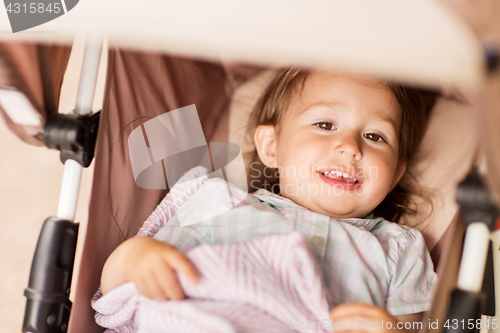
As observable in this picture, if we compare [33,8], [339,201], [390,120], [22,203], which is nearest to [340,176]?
[339,201]

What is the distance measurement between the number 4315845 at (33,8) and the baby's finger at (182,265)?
0.31 meters

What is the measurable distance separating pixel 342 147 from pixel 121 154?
375 millimetres

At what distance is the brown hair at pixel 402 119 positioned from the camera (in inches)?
33.2

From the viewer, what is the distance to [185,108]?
0.92 m

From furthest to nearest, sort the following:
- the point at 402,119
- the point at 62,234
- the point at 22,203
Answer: the point at 22,203
the point at 402,119
the point at 62,234

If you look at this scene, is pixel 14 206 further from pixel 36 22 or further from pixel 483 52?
pixel 483 52

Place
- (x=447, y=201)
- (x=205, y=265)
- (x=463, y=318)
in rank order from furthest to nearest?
(x=447, y=201), (x=205, y=265), (x=463, y=318)

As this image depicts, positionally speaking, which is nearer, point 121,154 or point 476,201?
point 476,201

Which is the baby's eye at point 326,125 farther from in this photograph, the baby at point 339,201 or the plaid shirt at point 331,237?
the plaid shirt at point 331,237

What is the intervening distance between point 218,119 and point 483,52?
73cm

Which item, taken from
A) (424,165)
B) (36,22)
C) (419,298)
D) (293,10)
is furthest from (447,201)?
(36,22)

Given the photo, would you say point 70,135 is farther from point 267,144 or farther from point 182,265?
point 267,144

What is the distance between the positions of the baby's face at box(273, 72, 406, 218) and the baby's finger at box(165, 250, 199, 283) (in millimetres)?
285

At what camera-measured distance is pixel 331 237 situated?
0.68 meters
